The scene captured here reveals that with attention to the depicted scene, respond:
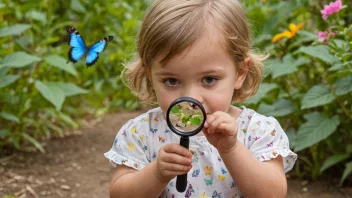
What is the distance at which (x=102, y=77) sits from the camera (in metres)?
5.23

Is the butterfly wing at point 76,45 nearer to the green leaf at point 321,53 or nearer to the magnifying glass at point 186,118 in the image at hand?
the magnifying glass at point 186,118

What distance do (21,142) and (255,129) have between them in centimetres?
216

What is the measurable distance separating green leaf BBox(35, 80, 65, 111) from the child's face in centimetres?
165

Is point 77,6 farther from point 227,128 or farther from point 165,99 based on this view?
point 227,128

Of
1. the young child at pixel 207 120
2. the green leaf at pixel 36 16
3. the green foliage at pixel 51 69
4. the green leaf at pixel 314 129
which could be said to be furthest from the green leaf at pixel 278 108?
the green leaf at pixel 36 16

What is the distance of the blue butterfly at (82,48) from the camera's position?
2715 millimetres

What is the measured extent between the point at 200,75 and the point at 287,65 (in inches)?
57.4

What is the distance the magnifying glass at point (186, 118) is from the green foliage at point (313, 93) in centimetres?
118

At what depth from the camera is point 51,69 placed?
4.22 metres

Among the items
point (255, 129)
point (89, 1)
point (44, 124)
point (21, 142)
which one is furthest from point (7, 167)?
point (255, 129)

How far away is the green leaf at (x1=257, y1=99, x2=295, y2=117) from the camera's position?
340 cm

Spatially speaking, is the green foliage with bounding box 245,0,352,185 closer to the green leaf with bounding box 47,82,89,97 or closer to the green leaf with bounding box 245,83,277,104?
the green leaf with bounding box 245,83,277,104

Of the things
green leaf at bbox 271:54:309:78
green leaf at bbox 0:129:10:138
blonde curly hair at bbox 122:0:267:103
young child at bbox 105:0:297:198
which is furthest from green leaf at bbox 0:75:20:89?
green leaf at bbox 271:54:309:78

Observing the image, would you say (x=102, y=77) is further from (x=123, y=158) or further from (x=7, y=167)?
(x=123, y=158)
